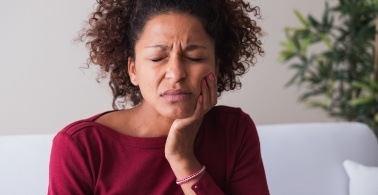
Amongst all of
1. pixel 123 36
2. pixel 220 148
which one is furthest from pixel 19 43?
pixel 220 148

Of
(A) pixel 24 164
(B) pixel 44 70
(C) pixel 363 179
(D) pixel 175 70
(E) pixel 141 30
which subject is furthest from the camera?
(B) pixel 44 70

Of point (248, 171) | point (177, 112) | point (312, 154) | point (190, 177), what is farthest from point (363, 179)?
point (177, 112)

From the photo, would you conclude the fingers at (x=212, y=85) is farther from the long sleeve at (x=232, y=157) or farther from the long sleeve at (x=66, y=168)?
the long sleeve at (x=66, y=168)

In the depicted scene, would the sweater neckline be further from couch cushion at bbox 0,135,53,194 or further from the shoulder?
couch cushion at bbox 0,135,53,194

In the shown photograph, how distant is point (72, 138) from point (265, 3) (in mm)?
1743

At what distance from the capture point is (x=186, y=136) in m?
1.47

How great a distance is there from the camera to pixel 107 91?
8.72 ft

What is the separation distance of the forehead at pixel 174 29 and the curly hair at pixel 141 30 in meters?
0.02

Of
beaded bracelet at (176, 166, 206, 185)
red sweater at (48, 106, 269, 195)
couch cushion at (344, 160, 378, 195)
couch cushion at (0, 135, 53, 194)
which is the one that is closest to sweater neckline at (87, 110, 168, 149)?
red sweater at (48, 106, 269, 195)

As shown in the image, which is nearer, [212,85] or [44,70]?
[212,85]

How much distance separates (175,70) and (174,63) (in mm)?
20

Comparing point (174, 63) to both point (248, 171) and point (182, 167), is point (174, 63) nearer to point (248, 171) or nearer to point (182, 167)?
point (182, 167)

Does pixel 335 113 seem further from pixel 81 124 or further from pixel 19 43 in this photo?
pixel 81 124

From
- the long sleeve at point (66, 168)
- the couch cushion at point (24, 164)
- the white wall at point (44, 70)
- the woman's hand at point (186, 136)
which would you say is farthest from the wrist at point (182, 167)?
the white wall at point (44, 70)
